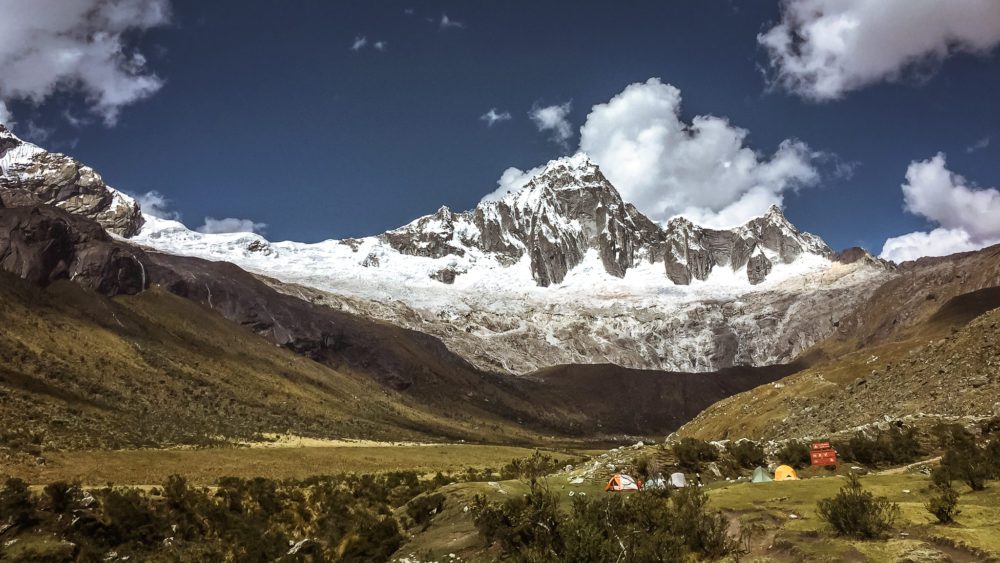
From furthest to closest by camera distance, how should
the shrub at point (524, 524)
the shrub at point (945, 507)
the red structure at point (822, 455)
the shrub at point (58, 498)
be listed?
the red structure at point (822, 455)
the shrub at point (58, 498)
the shrub at point (524, 524)
the shrub at point (945, 507)

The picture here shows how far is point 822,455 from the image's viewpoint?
981 inches

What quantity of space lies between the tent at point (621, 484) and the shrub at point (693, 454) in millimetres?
3498

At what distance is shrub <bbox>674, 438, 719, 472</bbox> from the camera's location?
2562cm

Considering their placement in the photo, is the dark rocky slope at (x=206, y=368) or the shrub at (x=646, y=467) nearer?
the shrub at (x=646, y=467)

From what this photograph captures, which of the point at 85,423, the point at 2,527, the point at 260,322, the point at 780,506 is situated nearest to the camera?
the point at 780,506

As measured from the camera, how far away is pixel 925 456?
24.1 m

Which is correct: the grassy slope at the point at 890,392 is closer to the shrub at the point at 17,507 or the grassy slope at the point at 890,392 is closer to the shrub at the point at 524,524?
the shrub at the point at 524,524

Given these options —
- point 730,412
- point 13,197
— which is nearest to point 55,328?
point 730,412

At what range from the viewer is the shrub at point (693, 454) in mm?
25625

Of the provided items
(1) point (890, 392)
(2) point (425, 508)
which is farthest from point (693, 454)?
(1) point (890, 392)

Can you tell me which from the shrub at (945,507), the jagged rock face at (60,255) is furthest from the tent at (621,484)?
the jagged rock face at (60,255)

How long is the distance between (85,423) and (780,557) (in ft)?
185

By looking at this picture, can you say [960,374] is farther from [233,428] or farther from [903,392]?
[233,428]

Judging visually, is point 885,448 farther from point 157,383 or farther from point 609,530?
point 157,383
